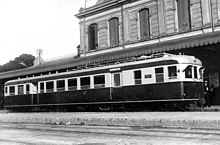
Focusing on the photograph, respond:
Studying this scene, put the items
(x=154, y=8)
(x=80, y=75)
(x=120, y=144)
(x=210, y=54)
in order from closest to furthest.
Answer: (x=120, y=144), (x=80, y=75), (x=210, y=54), (x=154, y=8)

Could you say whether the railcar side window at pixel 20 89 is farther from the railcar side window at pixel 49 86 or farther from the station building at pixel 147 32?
the railcar side window at pixel 49 86

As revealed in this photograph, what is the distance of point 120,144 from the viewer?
276 inches

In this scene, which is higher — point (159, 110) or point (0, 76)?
point (0, 76)

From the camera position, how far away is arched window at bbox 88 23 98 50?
31.4m

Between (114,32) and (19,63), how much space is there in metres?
51.9

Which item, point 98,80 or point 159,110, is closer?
point 159,110

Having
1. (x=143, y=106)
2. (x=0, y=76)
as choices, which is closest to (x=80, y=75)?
(x=143, y=106)

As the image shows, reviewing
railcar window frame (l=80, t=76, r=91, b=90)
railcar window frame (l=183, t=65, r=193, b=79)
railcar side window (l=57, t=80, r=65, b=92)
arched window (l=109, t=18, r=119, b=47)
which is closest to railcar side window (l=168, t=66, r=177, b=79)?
railcar window frame (l=183, t=65, r=193, b=79)

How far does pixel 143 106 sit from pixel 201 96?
304 cm

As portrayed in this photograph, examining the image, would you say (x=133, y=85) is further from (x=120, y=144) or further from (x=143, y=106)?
(x=120, y=144)

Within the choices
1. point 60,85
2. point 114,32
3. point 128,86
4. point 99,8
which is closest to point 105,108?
point 128,86

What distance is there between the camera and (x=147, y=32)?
26.7 m

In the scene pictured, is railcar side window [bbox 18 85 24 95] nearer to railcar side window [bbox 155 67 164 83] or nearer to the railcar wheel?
the railcar wheel

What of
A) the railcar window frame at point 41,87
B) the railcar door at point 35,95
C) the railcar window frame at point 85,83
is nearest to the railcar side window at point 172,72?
the railcar window frame at point 85,83
